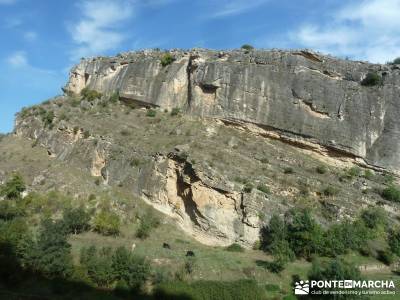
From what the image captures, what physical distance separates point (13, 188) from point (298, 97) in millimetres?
26664

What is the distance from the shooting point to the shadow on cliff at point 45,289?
76.9ft

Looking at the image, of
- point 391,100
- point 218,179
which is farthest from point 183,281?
point 391,100

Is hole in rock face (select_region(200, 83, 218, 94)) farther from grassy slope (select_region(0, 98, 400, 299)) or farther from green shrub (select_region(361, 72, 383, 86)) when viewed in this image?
green shrub (select_region(361, 72, 383, 86))

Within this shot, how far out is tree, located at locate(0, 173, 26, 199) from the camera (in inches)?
1384

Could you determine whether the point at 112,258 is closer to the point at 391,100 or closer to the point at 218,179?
the point at 218,179

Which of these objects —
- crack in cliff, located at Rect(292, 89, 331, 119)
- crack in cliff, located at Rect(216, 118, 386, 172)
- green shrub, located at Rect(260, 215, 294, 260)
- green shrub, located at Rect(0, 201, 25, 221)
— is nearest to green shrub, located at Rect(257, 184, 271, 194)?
green shrub, located at Rect(260, 215, 294, 260)

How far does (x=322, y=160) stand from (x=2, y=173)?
29324 millimetres

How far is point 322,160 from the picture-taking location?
39875mm

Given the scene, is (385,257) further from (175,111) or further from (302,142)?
(175,111)

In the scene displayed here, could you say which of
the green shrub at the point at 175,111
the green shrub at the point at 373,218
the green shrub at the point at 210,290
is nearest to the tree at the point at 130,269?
the green shrub at the point at 210,290

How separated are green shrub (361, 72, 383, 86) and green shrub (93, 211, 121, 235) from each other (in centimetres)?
2662

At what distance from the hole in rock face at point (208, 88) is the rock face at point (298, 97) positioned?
10 centimetres

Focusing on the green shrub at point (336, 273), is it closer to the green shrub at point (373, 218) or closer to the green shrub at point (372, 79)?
the green shrub at point (373, 218)

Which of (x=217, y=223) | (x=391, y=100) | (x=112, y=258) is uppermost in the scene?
(x=391, y=100)
